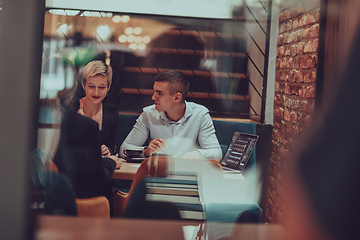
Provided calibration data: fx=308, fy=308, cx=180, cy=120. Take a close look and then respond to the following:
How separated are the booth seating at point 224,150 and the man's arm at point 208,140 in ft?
0.10

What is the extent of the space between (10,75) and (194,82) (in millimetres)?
837

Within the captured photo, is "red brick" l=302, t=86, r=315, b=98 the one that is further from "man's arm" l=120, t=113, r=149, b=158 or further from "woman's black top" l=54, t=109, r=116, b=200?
"woman's black top" l=54, t=109, r=116, b=200

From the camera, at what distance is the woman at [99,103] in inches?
38.4

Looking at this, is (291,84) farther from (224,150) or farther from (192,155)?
(192,155)

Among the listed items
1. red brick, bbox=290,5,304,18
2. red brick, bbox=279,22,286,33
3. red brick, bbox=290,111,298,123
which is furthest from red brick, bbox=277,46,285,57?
red brick, bbox=290,111,298,123

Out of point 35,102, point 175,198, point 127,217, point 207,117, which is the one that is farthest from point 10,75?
point 207,117

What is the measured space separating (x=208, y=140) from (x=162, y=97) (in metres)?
0.36

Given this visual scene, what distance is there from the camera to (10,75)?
76cm

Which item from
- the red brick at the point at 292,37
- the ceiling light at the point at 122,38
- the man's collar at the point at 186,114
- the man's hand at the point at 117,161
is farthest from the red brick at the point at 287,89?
the man's hand at the point at 117,161

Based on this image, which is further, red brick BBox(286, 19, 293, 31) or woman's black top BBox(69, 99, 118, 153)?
red brick BBox(286, 19, 293, 31)

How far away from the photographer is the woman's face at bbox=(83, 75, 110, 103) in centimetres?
101

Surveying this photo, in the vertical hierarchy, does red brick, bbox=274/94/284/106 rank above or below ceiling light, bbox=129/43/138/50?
below

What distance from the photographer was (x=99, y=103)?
1068 millimetres

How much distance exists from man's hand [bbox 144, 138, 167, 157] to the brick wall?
53 centimetres
